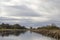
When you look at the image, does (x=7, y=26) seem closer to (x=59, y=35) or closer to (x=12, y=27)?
(x=12, y=27)

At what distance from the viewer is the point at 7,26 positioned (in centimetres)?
5378

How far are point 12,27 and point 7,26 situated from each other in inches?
59.9

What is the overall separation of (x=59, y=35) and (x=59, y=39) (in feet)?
7.58

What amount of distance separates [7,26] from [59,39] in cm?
3267

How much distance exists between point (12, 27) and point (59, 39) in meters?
33.4

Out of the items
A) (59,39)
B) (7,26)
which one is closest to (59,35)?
(59,39)

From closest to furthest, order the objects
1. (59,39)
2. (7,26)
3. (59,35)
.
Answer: (59,39) < (59,35) < (7,26)

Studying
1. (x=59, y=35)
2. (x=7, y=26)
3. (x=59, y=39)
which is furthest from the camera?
(x=7, y=26)

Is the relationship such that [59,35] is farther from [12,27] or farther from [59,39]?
[12,27]

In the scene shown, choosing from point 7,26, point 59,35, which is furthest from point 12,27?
point 59,35

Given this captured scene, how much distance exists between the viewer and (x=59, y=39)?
22125mm

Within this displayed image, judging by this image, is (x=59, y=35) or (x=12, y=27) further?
(x=12, y=27)

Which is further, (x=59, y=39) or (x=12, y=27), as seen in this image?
(x=12, y=27)

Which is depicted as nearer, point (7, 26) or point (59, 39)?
point (59, 39)
